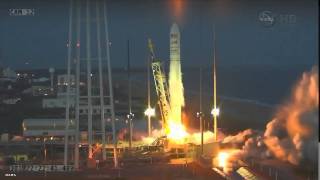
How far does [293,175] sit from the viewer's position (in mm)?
10977

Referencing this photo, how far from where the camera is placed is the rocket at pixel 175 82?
2062 centimetres

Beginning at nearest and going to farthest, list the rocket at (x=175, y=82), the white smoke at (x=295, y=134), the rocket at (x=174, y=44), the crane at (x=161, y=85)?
1. the white smoke at (x=295, y=134)
2. the rocket at (x=174, y=44)
3. the rocket at (x=175, y=82)
4. the crane at (x=161, y=85)

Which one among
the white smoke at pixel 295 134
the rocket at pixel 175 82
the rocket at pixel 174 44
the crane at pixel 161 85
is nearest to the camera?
the white smoke at pixel 295 134

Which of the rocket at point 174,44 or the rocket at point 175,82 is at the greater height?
the rocket at point 174,44

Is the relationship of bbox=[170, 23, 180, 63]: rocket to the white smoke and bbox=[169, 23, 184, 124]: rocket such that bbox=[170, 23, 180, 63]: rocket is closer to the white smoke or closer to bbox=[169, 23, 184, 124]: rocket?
bbox=[169, 23, 184, 124]: rocket

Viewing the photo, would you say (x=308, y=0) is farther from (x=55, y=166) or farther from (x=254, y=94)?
(x=254, y=94)

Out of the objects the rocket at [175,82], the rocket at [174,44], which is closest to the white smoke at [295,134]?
the rocket at [175,82]

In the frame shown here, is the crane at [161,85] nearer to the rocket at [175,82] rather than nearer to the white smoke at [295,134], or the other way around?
the rocket at [175,82]

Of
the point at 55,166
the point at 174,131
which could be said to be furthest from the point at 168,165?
the point at 174,131

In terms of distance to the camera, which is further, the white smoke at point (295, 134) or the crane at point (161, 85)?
the crane at point (161, 85)

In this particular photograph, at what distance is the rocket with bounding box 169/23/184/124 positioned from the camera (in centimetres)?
2062

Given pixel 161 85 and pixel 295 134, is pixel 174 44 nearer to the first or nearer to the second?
pixel 161 85

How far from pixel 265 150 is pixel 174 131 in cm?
510

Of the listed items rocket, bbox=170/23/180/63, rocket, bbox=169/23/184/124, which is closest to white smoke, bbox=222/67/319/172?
rocket, bbox=169/23/184/124
